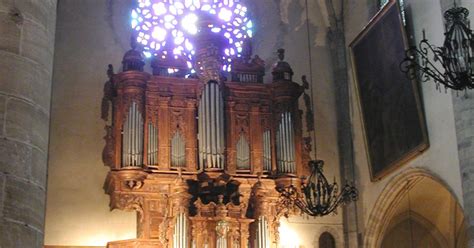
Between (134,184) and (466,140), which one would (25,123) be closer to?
(466,140)

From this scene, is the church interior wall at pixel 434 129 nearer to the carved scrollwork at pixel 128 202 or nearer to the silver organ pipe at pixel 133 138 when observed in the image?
the carved scrollwork at pixel 128 202

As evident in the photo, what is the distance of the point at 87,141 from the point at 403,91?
628cm

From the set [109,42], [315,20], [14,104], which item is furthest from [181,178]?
[14,104]

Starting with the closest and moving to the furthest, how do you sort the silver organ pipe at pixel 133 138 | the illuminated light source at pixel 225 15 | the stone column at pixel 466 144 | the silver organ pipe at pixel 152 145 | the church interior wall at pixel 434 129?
the stone column at pixel 466 144, the church interior wall at pixel 434 129, the silver organ pipe at pixel 133 138, the silver organ pipe at pixel 152 145, the illuminated light source at pixel 225 15

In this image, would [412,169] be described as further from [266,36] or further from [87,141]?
[87,141]

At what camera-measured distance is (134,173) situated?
1468 centimetres

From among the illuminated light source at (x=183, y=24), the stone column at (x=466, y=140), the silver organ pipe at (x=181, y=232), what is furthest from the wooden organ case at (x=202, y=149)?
the stone column at (x=466, y=140)

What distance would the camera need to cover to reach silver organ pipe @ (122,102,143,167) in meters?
14.9

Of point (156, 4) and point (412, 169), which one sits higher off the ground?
point (156, 4)

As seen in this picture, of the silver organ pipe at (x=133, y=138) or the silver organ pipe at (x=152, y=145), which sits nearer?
the silver organ pipe at (x=133, y=138)

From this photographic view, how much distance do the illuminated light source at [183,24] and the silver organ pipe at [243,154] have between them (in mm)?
1839

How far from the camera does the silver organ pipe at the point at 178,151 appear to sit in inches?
604

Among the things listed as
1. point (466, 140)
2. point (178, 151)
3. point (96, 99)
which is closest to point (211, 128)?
point (178, 151)

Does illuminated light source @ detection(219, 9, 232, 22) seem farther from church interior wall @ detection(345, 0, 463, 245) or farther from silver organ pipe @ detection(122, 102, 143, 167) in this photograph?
church interior wall @ detection(345, 0, 463, 245)
